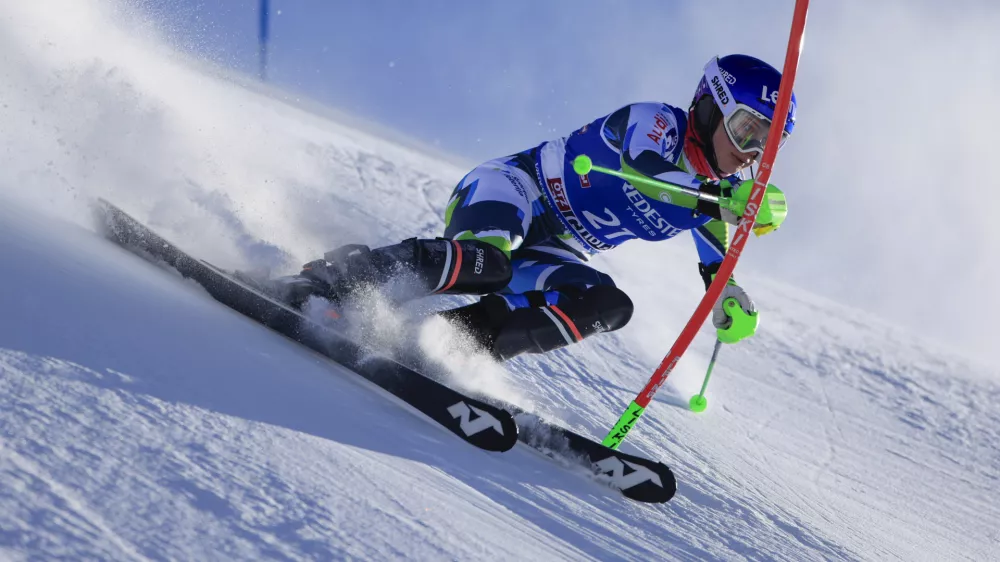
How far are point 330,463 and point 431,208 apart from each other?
7.81 metres

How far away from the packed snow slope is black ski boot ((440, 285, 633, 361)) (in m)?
0.14

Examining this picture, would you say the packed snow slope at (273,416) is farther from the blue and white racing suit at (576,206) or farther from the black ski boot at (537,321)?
the blue and white racing suit at (576,206)

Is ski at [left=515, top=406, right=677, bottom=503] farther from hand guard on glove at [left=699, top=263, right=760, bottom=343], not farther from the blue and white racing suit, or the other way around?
hand guard on glove at [left=699, top=263, right=760, bottom=343]

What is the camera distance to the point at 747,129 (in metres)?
3.31


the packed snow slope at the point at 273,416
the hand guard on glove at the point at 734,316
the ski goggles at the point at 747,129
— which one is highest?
the ski goggles at the point at 747,129

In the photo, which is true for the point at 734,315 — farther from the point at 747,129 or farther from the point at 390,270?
the point at 390,270

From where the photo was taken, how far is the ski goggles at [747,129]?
3.28 m

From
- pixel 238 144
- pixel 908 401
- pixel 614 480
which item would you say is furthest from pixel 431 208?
pixel 614 480

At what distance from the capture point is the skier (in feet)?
9.90

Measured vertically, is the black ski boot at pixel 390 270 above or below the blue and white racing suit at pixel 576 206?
below

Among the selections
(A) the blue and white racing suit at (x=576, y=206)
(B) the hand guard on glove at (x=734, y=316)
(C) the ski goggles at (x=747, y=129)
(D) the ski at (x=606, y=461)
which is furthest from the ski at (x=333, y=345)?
(C) the ski goggles at (x=747, y=129)

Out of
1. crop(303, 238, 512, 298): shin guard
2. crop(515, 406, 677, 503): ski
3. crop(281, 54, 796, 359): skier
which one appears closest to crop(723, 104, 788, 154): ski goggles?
crop(281, 54, 796, 359): skier

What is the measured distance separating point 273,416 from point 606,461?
133 centimetres

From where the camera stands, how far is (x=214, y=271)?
2.93 meters
